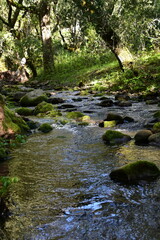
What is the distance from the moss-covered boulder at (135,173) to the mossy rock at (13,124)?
10.4 ft

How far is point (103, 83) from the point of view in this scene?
16.0m

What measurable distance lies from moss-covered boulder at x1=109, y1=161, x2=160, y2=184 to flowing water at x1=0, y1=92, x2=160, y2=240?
13 centimetres

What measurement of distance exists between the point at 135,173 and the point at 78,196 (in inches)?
32.8

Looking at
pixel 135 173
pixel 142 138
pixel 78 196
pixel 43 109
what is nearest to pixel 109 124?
pixel 142 138

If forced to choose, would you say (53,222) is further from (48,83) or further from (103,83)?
(48,83)

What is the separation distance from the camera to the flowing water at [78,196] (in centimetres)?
261

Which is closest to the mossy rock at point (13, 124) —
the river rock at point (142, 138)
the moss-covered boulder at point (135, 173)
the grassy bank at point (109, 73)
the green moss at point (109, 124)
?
the green moss at point (109, 124)

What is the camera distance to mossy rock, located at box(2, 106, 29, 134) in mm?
6234

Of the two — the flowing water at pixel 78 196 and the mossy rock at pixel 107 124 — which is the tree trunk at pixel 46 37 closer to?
the mossy rock at pixel 107 124

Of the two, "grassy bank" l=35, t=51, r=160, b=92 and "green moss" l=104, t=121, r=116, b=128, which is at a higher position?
"grassy bank" l=35, t=51, r=160, b=92

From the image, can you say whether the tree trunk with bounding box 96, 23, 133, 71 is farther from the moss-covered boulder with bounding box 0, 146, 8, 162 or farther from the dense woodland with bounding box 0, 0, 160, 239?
the moss-covered boulder with bounding box 0, 146, 8, 162

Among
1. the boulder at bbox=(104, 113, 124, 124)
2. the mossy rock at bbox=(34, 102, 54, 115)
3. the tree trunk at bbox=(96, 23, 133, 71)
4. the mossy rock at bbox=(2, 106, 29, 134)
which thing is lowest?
the boulder at bbox=(104, 113, 124, 124)

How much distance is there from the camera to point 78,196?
3.34 m

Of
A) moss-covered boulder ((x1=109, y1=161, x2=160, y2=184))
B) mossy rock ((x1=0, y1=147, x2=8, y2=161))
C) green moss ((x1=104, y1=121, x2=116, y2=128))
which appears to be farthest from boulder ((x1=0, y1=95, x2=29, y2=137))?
moss-covered boulder ((x1=109, y1=161, x2=160, y2=184))
